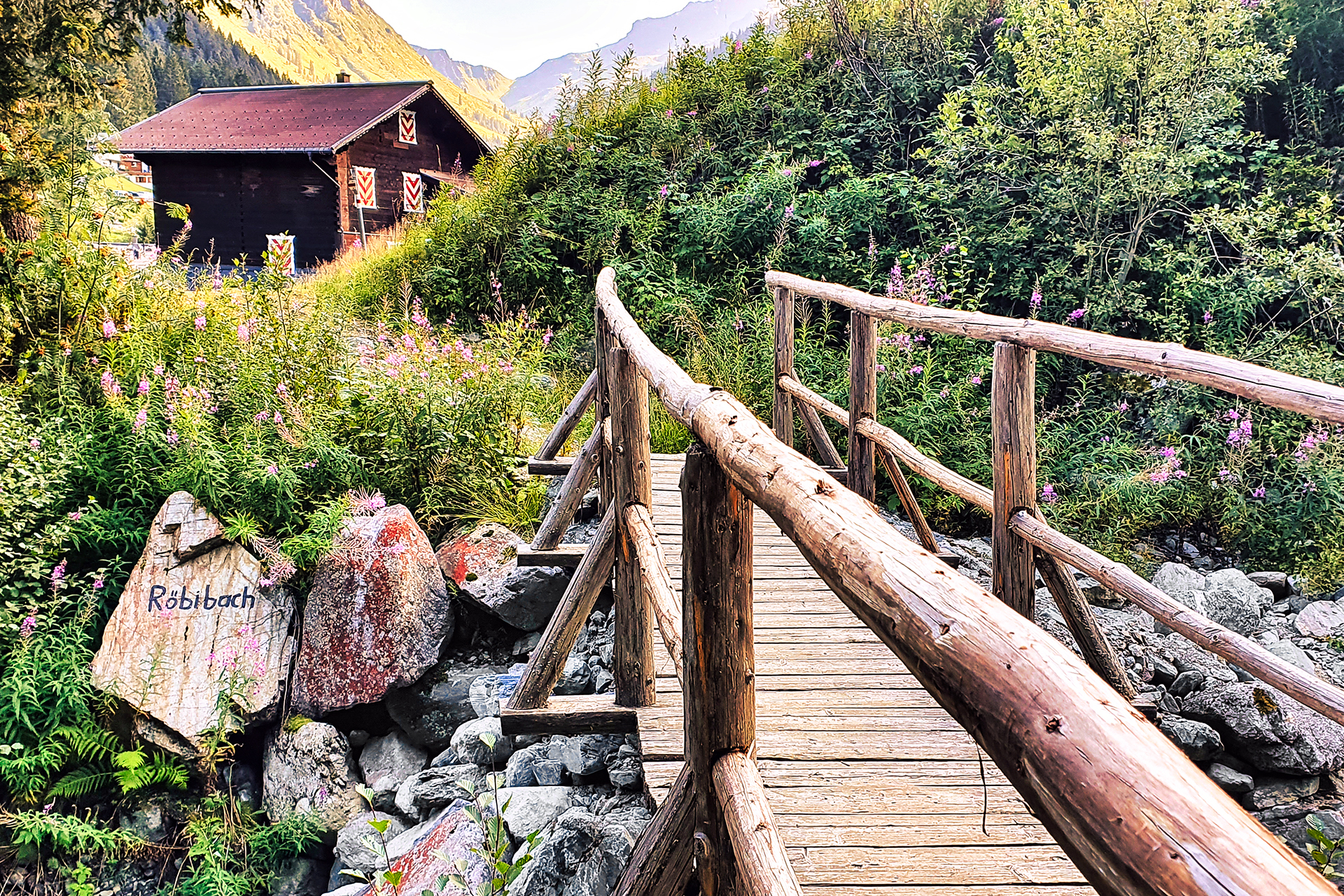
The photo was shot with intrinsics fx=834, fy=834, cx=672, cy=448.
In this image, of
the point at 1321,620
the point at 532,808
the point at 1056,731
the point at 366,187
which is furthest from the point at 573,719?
the point at 366,187

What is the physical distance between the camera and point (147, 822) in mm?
4176

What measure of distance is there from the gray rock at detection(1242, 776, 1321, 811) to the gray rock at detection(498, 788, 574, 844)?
2.62 m

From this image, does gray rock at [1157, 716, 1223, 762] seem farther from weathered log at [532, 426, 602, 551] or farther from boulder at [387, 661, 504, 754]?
boulder at [387, 661, 504, 754]

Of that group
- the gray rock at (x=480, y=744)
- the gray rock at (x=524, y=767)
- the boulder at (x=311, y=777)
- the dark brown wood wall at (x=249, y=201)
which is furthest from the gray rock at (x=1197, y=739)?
the dark brown wood wall at (x=249, y=201)

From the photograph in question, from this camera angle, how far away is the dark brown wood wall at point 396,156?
19.0 meters

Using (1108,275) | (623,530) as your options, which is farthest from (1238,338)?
(623,530)

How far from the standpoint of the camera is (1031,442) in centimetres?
291

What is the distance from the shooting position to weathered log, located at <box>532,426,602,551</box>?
420 cm

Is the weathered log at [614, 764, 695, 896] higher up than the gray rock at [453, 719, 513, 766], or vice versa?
the weathered log at [614, 764, 695, 896]

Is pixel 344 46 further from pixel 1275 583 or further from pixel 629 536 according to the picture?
pixel 629 536

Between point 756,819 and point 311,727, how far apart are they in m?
3.77

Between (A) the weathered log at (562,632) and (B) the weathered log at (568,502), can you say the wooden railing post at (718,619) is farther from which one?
(B) the weathered log at (568,502)

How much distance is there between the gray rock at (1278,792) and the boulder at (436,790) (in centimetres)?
313

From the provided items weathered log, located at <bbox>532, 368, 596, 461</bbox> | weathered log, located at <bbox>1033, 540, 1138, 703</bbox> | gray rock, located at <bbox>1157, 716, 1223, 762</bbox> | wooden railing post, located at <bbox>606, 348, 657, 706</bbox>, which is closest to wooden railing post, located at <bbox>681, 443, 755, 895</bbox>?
wooden railing post, located at <bbox>606, 348, 657, 706</bbox>
